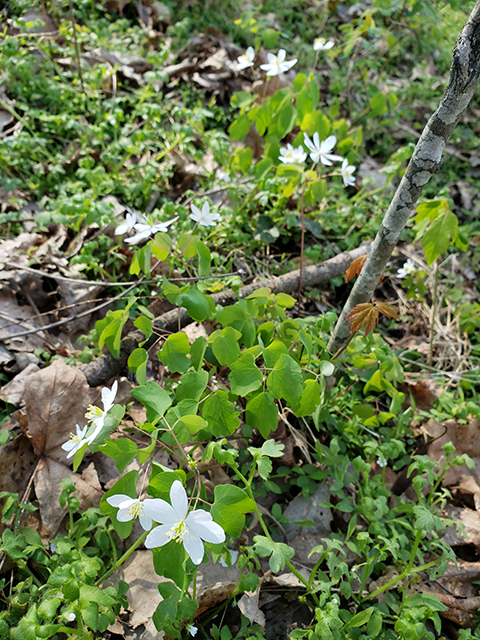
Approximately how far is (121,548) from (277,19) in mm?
5434

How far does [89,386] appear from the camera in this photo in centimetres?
196

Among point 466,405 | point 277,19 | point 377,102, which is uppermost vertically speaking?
point 277,19

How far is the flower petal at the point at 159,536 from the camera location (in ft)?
3.65

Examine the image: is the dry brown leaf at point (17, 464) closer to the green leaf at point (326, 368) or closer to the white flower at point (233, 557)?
the white flower at point (233, 557)

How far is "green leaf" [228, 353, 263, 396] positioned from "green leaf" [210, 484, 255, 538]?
371 millimetres

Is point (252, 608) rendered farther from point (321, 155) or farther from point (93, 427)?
point (321, 155)

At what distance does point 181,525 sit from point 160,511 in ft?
0.22

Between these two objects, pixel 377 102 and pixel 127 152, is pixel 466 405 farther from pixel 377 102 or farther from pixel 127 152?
pixel 127 152

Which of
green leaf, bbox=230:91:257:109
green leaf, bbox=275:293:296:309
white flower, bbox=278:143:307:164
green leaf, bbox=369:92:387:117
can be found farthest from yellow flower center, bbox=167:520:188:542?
green leaf, bbox=369:92:387:117

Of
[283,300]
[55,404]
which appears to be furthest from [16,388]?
[283,300]

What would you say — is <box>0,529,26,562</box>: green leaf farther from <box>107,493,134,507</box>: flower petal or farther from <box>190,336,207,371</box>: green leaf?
<box>190,336,207,371</box>: green leaf

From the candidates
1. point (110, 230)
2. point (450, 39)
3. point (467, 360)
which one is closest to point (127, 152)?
point (110, 230)

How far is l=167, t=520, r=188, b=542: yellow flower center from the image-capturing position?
1105 mm

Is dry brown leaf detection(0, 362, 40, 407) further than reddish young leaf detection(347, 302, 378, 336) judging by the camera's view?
Yes
